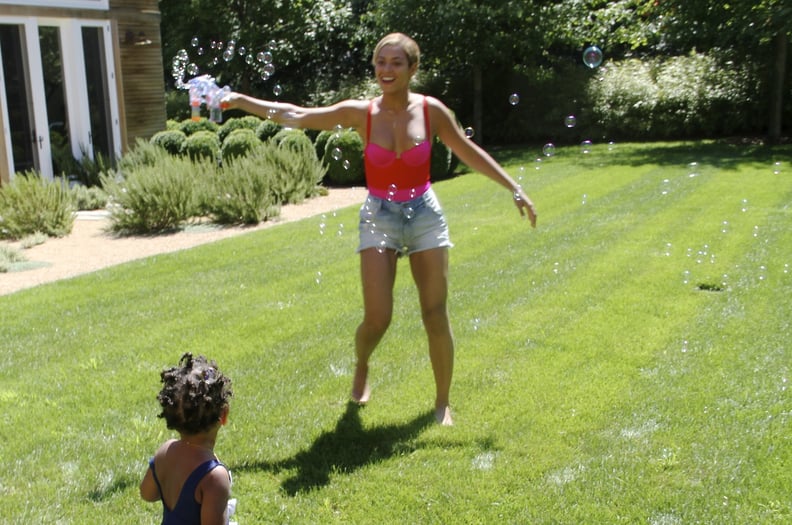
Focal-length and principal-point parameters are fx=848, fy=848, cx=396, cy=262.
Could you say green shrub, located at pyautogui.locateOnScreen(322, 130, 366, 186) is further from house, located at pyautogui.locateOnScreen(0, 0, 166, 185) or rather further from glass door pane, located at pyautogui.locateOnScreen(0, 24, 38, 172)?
glass door pane, located at pyautogui.locateOnScreen(0, 24, 38, 172)

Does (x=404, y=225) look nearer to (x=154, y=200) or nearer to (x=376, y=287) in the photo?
(x=376, y=287)

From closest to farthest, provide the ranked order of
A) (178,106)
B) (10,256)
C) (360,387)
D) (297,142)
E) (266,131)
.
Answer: (360,387), (10,256), (297,142), (266,131), (178,106)

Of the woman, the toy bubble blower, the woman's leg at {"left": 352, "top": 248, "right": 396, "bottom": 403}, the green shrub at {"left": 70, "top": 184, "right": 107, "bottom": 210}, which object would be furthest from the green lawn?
the green shrub at {"left": 70, "top": 184, "right": 107, "bottom": 210}

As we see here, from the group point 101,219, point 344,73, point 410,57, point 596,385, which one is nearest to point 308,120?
point 410,57

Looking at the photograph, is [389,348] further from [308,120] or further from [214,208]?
[214,208]

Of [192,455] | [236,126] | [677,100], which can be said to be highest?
[677,100]

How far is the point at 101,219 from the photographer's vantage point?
11.8 metres

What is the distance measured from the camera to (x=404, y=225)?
4.09m

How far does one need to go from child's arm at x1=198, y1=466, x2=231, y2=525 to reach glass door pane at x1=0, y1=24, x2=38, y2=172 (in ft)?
38.8

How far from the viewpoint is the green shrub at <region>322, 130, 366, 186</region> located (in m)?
14.9

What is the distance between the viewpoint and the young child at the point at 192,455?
2537mm

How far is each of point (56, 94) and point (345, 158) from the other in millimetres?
4896

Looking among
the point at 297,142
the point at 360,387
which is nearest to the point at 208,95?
the point at 360,387

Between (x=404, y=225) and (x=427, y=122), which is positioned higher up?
(x=427, y=122)
